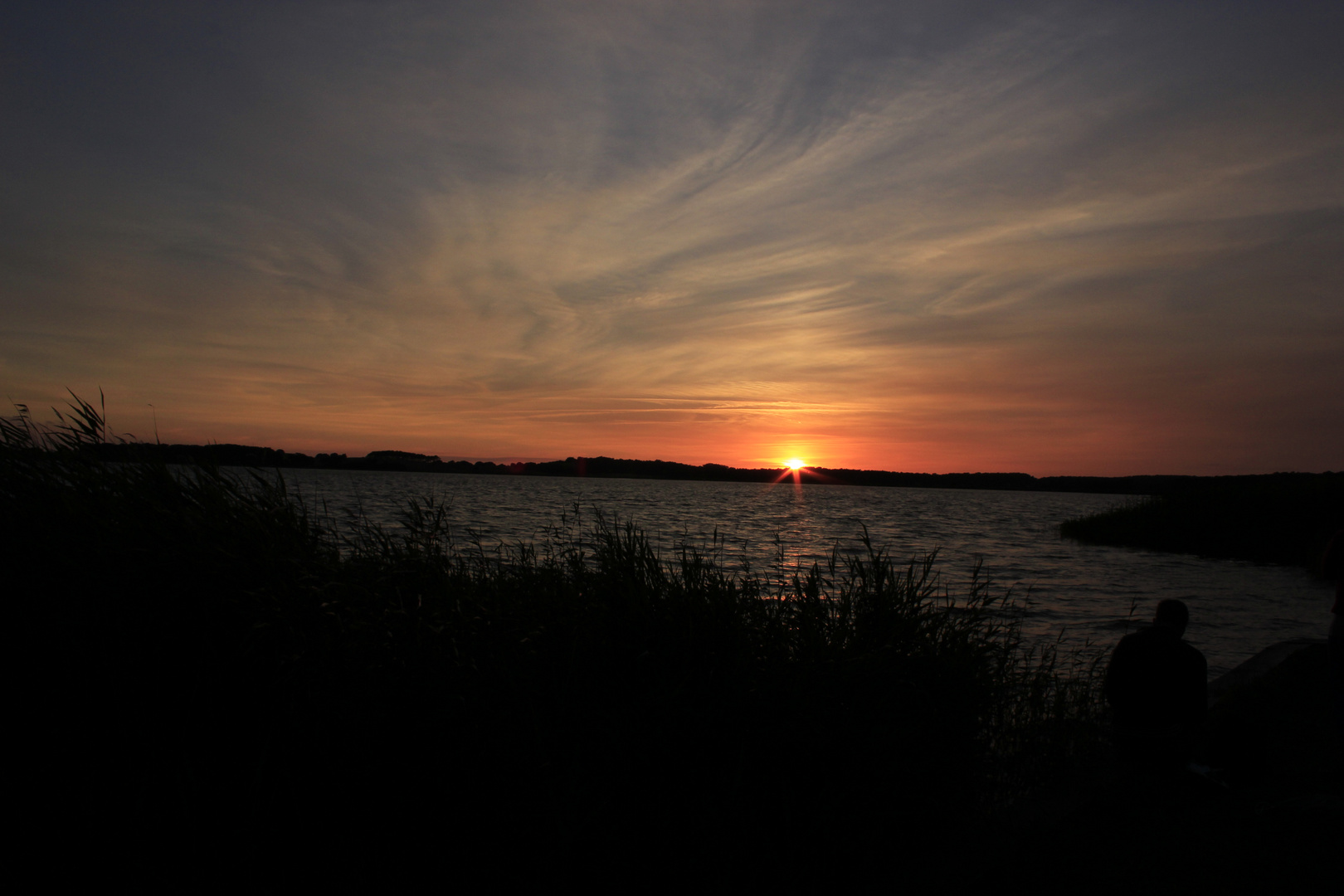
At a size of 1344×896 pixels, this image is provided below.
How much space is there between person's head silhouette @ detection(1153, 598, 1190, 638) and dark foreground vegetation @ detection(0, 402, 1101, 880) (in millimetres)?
1411

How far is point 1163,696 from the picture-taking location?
19.1 ft

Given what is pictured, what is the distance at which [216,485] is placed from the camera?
20.1 ft

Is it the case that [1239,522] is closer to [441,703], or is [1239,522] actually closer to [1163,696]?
[1163,696]

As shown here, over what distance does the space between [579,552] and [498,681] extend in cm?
205

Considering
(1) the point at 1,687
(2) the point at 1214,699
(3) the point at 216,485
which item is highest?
(3) the point at 216,485

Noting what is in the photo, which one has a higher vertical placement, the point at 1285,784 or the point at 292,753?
the point at 292,753

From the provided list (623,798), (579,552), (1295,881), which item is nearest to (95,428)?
(579,552)

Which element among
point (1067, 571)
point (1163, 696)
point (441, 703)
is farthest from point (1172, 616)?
point (1067, 571)

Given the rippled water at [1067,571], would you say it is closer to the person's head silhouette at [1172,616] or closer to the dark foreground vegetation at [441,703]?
the dark foreground vegetation at [441,703]

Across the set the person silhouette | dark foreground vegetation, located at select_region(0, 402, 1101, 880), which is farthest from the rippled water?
the person silhouette

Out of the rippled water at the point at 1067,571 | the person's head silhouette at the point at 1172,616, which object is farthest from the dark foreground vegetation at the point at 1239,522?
the person's head silhouette at the point at 1172,616

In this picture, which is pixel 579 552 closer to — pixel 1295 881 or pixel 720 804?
pixel 720 804

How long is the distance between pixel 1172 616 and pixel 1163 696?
2.25 feet

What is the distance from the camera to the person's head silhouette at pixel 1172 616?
5949 millimetres
